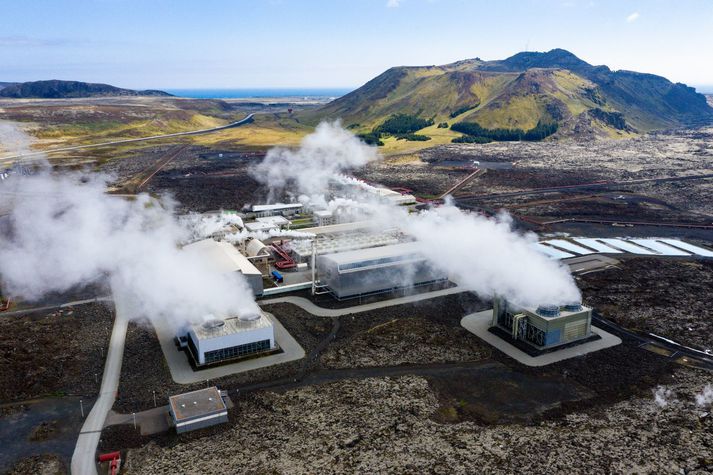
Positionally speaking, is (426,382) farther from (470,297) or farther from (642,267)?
(642,267)

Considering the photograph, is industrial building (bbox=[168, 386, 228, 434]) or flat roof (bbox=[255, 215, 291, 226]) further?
flat roof (bbox=[255, 215, 291, 226])

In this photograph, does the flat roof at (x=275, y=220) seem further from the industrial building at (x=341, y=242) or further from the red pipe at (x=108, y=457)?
the red pipe at (x=108, y=457)

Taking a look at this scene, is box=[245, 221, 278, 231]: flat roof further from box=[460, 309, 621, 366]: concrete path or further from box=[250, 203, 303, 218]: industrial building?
box=[460, 309, 621, 366]: concrete path

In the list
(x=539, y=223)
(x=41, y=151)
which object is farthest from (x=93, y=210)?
(x=41, y=151)

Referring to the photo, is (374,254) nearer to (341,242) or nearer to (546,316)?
(341,242)

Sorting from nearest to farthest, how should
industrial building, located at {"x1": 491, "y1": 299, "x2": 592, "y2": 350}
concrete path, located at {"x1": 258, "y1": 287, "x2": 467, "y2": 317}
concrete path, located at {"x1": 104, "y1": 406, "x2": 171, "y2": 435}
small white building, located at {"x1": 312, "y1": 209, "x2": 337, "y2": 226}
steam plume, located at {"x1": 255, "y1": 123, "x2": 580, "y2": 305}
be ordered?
concrete path, located at {"x1": 104, "y1": 406, "x2": 171, "y2": 435}
industrial building, located at {"x1": 491, "y1": 299, "x2": 592, "y2": 350}
steam plume, located at {"x1": 255, "y1": 123, "x2": 580, "y2": 305}
concrete path, located at {"x1": 258, "y1": 287, "x2": 467, "y2": 317}
small white building, located at {"x1": 312, "y1": 209, "x2": 337, "y2": 226}

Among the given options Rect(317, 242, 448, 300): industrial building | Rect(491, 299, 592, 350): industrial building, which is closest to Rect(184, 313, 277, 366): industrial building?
Rect(317, 242, 448, 300): industrial building
